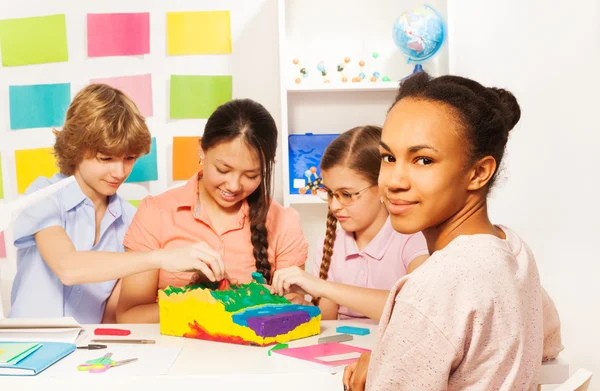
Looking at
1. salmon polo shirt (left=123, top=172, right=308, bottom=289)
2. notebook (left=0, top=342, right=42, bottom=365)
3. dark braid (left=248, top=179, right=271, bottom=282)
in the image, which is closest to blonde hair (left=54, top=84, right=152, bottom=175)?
salmon polo shirt (left=123, top=172, right=308, bottom=289)

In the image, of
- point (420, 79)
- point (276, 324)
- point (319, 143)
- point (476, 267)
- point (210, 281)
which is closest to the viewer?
point (476, 267)

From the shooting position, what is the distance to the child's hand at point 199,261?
148 centimetres

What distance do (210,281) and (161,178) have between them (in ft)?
3.69

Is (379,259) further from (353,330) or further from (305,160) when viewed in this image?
(305,160)

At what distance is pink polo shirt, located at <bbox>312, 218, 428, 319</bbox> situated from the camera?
1.77 meters

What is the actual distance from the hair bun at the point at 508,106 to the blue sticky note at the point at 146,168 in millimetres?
1792

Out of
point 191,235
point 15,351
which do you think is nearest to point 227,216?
point 191,235

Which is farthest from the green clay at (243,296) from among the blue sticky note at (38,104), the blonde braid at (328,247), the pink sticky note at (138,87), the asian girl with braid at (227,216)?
the blue sticky note at (38,104)

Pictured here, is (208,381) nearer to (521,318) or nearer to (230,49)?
(521,318)

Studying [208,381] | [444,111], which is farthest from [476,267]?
[208,381]

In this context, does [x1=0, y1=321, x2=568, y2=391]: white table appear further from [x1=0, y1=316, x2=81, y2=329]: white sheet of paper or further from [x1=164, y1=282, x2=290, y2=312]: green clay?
[x1=0, y1=316, x2=81, y2=329]: white sheet of paper

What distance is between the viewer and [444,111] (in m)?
0.91

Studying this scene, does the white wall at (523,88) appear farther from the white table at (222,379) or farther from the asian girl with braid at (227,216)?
the asian girl with braid at (227,216)

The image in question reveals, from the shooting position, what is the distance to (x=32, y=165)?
2.60 metres
